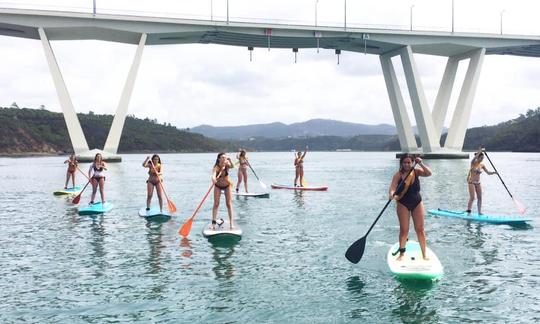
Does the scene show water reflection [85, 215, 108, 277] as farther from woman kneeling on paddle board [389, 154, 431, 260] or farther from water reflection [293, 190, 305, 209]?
water reflection [293, 190, 305, 209]

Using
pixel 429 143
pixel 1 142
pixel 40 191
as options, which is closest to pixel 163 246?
pixel 40 191

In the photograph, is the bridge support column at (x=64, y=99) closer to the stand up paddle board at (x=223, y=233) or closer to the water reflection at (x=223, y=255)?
the stand up paddle board at (x=223, y=233)

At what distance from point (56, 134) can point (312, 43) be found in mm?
100487

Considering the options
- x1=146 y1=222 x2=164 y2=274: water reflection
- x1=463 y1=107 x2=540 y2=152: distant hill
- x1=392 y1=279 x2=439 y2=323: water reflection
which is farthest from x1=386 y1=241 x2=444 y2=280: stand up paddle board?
x1=463 y1=107 x2=540 y2=152: distant hill

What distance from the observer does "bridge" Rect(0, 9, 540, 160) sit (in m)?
65.6

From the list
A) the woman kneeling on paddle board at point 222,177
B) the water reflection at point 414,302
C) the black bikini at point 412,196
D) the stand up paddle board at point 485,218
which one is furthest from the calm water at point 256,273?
the black bikini at point 412,196

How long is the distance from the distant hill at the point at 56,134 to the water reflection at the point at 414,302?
141 meters

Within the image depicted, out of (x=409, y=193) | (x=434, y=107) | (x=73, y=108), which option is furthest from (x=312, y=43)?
(x=409, y=193)

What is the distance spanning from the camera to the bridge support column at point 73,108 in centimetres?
6544

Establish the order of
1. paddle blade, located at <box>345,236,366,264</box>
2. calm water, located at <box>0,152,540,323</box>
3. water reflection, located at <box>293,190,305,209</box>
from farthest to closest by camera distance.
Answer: water reflection, located at <box>293,190,305,209</box> < paddle blade, located at <box>345,236,366,264</box> < calm water, located at <box>0,152,540,323</box>

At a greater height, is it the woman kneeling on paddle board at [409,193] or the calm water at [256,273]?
the woman kneeling on paddle board at [409,193]

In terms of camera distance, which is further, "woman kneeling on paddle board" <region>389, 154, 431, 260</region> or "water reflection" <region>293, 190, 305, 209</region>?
"water reflection" <region>293, 190, 305, 209</region>

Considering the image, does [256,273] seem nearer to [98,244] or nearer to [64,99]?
[98,244]

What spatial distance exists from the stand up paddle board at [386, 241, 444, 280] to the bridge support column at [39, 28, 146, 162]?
60.0 m
